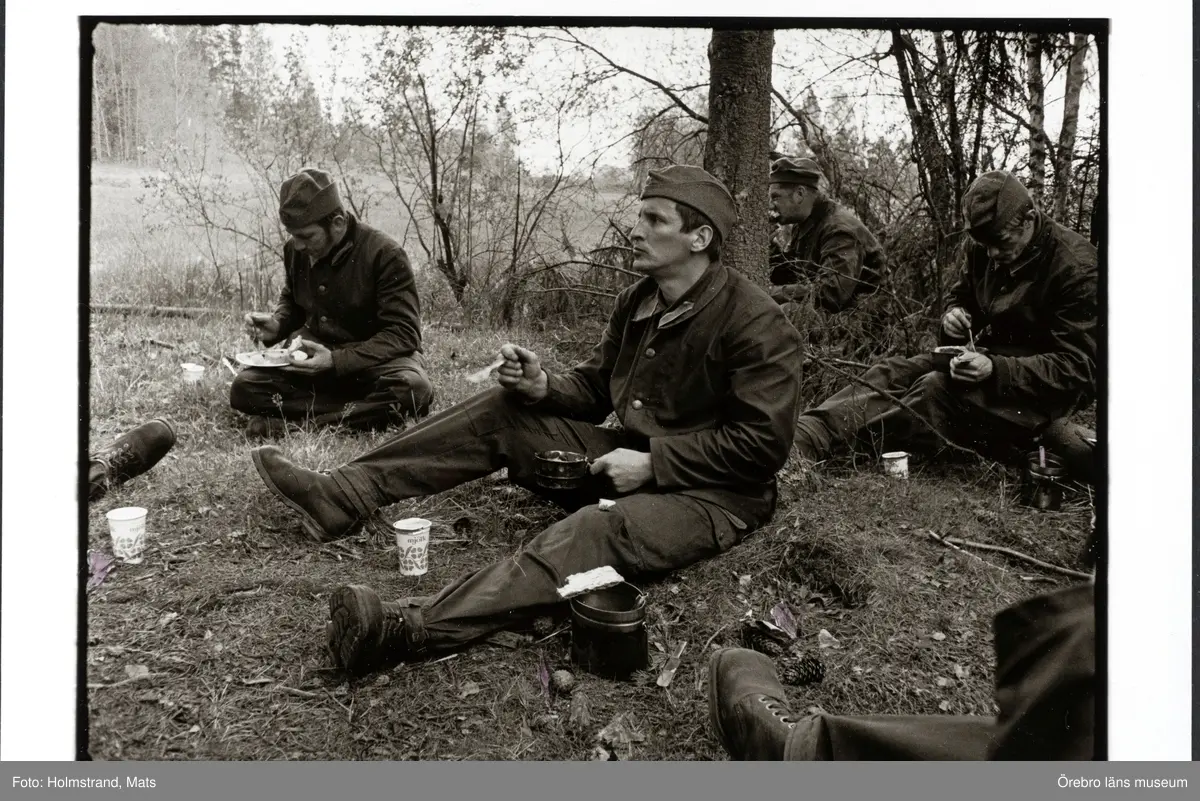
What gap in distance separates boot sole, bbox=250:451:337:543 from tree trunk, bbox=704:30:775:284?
2.24 meters

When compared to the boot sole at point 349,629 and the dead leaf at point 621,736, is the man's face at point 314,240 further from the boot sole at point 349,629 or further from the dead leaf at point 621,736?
the dead leaf at point 621,736

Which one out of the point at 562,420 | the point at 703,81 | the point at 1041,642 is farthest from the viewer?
the point at 703,81

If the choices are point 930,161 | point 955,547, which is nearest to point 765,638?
point 955,547

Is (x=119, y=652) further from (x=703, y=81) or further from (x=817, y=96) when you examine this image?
(x=817, y=96)

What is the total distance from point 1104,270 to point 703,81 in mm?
2043

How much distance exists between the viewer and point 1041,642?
2.04 m

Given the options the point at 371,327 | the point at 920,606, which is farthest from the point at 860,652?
the point at 371,327

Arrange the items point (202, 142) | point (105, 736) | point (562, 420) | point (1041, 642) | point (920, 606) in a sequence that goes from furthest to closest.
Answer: point (202, 142) < point (562, 420) < point (920, 606) < point (105, 736) < point (1041, 642)

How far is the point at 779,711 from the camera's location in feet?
8.18

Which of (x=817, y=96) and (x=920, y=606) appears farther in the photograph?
(x=817, y=96)

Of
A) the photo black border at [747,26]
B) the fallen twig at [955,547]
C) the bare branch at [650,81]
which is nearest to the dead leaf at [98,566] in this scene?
the photo black border at [747,26]

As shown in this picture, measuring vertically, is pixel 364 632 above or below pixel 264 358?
below

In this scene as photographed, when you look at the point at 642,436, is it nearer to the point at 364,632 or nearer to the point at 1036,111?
the point at 364,632

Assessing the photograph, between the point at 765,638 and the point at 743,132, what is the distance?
242 cm
